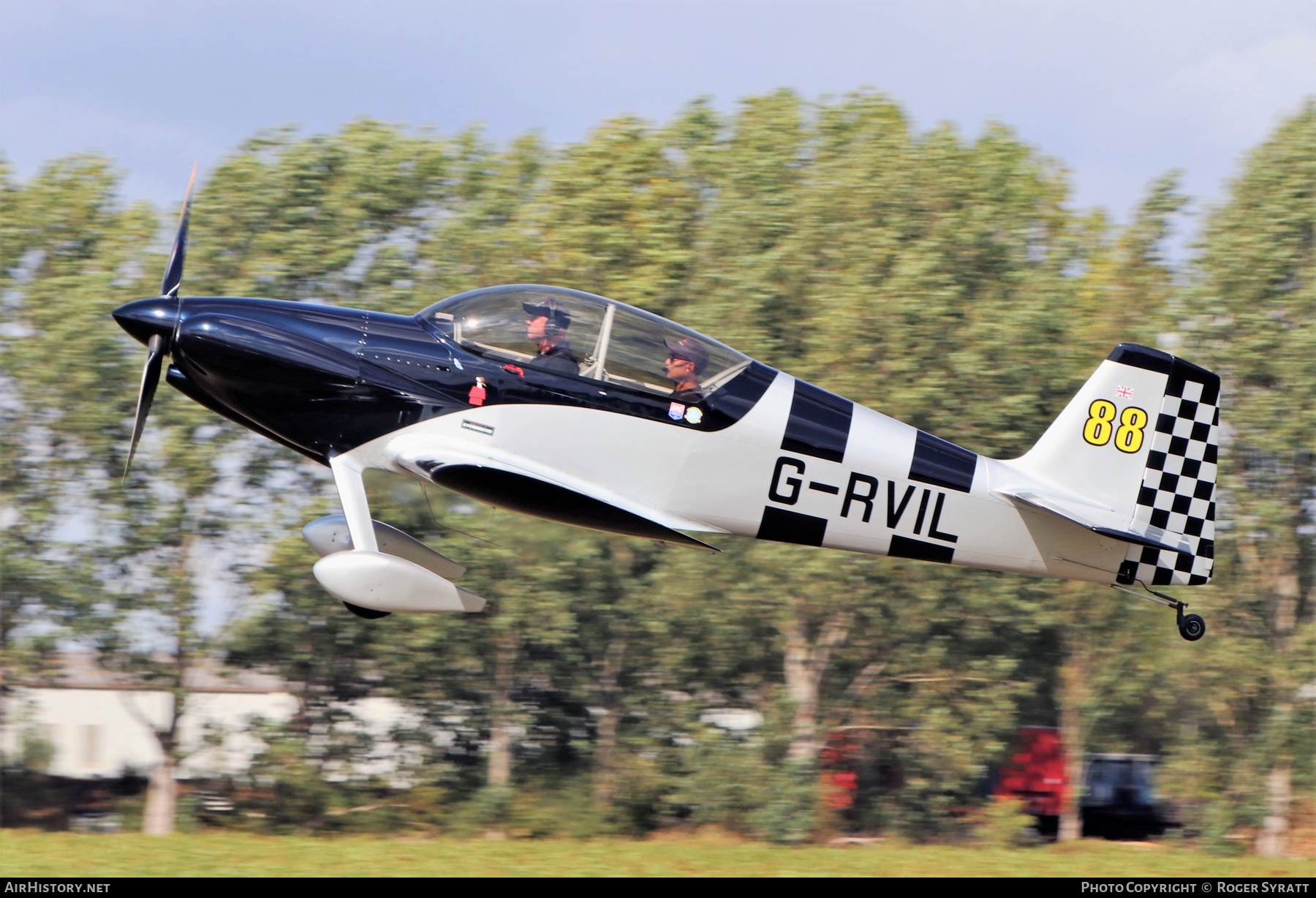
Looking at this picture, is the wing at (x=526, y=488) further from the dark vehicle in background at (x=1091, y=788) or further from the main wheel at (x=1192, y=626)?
the dark vehicle in background at (x=1091, y=788)

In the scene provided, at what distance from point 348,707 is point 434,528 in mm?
3570

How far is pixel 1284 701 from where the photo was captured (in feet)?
53.0

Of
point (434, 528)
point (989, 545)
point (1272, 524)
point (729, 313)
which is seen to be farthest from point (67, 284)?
point (1272, 524)

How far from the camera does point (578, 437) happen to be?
26.7ft

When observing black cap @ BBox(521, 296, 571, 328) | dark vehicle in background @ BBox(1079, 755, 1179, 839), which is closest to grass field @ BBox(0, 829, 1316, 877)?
black cap @ BBox(521, 296, 571, 328)

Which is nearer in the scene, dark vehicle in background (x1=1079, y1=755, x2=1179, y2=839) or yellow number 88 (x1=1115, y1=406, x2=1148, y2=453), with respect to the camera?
yellow number 88 (x1=1115, y1=406, x2=1148, y2=453)

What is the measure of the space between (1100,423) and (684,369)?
3.29 metres

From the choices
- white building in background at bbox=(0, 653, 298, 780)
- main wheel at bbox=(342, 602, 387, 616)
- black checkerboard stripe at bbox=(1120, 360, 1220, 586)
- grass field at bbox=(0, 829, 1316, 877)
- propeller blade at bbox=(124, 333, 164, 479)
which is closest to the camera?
main wheel at bbox=(342, 602, 387, 616)

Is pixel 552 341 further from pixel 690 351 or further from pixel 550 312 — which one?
pixel 690 351

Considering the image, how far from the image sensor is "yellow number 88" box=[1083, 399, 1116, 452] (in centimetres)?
907

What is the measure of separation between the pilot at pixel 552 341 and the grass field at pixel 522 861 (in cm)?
362

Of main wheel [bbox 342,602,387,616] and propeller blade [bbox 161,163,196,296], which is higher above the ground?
propeller blade [bbox 161,163,196,296]

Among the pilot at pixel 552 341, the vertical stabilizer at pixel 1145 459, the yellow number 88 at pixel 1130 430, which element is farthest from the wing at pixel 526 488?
the yellow number 88 at pixel 1130 430

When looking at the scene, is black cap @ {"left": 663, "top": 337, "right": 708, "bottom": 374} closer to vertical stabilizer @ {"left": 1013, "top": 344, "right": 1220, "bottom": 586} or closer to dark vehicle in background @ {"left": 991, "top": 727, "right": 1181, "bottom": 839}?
vertical stabilizer @ {"left": 1013, "top": 344, "right": 1220, "bottom": 586}
